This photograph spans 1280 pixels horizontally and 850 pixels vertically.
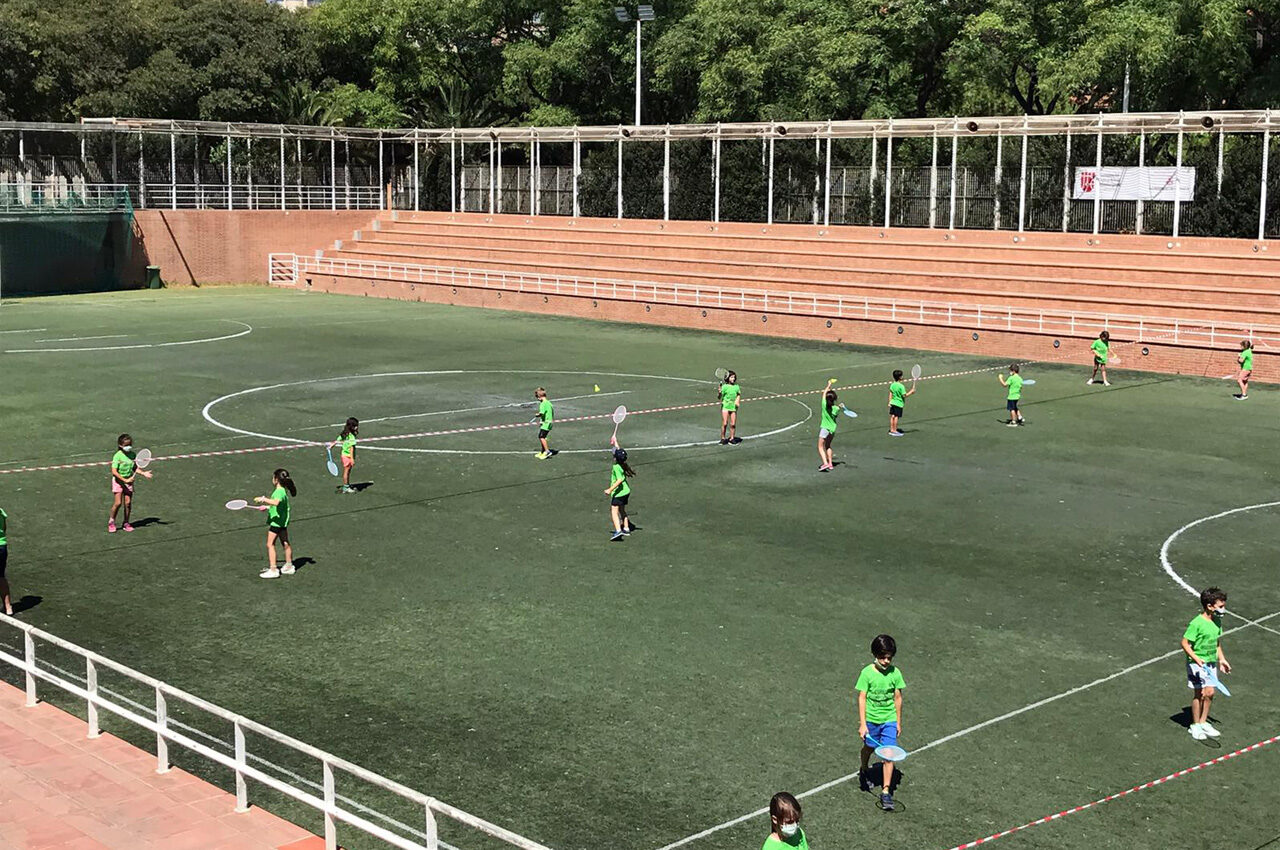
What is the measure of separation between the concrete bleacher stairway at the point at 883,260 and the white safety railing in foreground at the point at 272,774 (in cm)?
3817

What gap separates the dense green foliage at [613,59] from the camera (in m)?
62.0

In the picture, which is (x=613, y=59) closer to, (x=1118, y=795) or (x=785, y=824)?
(x=1118, y=795)

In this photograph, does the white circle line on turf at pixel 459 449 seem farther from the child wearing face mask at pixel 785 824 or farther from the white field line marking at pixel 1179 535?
the child wearing face mask at pixel 785 824

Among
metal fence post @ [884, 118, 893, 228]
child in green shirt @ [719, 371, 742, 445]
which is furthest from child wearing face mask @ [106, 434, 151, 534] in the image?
metal fence post @ [884, 118, 893, 228]

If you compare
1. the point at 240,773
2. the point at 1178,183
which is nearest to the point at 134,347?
the point at 240,773

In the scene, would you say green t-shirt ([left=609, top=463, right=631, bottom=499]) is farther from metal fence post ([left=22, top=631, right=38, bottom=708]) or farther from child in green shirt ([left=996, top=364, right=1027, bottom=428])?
child in green shirt ([left=996, top=364, right=1027, bottom=428])

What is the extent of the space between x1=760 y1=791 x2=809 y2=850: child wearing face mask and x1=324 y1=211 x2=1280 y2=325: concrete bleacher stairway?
38983mm

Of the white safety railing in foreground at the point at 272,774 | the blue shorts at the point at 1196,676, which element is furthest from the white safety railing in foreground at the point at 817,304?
the white safety railing in foreground at the point at 272,774

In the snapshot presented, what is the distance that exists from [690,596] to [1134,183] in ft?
133

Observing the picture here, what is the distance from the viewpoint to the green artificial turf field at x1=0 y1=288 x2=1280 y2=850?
13547 mm

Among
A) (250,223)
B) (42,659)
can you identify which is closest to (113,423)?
(42,659)

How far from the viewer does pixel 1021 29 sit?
63406 mm

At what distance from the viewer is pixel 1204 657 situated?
14719 mm

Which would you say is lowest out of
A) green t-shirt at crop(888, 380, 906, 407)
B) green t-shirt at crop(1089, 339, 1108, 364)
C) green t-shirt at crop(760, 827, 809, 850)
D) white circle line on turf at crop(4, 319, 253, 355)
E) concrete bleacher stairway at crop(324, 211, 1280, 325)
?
green t-shirt at crop(760, 827, 809, 850)
